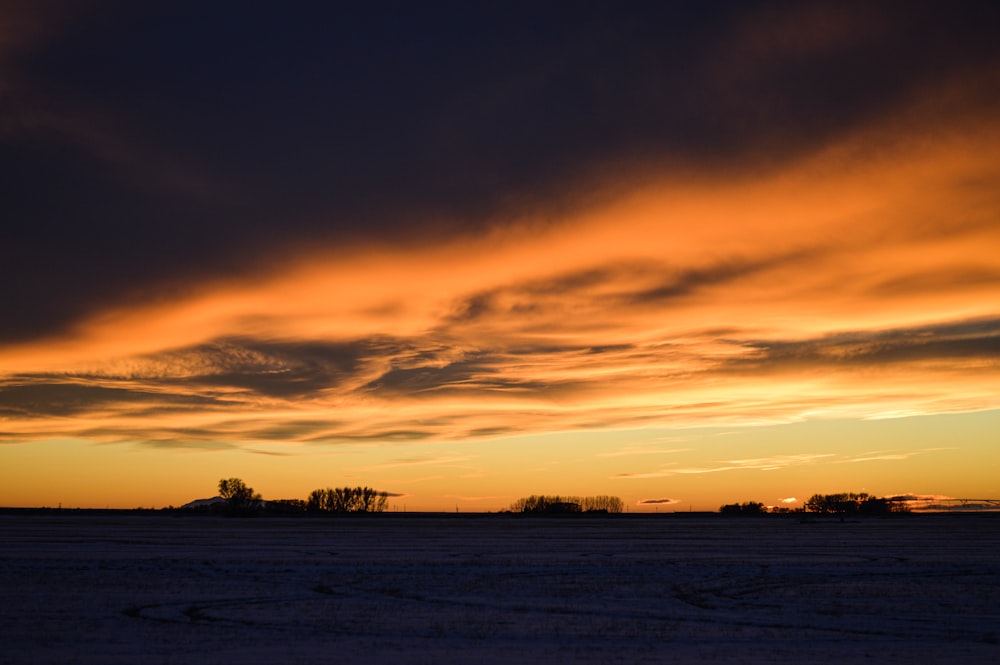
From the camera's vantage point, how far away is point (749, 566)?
46031mm

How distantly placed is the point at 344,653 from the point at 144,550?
4068 cm

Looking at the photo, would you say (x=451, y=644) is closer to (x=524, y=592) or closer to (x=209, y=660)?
(x=209, y=660)

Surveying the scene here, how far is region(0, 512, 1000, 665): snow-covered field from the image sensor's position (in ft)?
68.6

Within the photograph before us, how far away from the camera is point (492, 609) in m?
28.6

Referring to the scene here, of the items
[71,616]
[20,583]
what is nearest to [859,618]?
[71,616]

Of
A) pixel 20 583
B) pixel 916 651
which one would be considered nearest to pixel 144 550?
pixel 20 583

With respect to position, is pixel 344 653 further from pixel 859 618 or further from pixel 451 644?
pixel 859 618

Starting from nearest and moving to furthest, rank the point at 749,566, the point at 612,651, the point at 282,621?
1. the point at 612,651
2. the point at 282,621
3. the point at 749,566

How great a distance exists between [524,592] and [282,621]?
434 inches

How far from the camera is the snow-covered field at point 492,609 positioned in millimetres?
20922

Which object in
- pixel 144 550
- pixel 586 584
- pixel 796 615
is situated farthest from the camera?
pixel 144 550

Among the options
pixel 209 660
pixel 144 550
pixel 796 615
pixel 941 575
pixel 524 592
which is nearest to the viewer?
pixel 209 660

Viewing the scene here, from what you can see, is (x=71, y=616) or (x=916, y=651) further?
(x=71, y=616)

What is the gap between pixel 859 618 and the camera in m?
26.8
